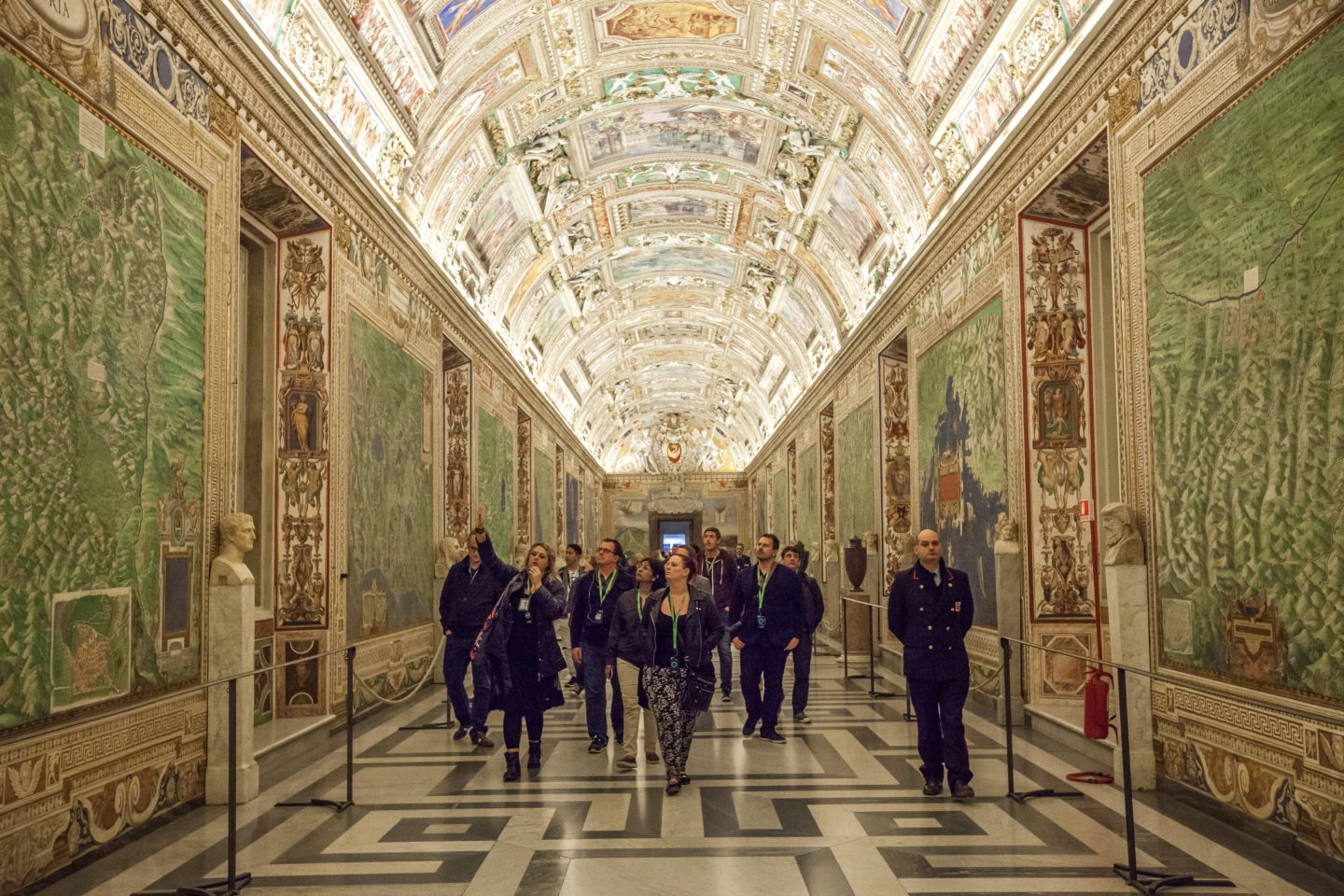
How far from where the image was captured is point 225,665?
7.71 meters

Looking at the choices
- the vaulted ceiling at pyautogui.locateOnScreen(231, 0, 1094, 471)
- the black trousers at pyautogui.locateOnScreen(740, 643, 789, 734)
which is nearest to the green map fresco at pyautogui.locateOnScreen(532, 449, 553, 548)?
the vaulted ceiling at pyautogui.locateOnScreen(231, 0, 1094, 471)

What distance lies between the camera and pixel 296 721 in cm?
1022

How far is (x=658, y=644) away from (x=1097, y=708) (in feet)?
12.0

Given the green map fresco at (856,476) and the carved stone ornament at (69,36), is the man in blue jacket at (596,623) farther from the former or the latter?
the green map fresco at (856,476)

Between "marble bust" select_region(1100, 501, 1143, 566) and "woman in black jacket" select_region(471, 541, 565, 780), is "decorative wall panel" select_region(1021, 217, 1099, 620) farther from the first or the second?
"woman in black jacket" select_region(471, 541, 565, 780)

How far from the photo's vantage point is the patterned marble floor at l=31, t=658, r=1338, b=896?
18.3 feet

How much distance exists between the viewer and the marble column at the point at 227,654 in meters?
7.59

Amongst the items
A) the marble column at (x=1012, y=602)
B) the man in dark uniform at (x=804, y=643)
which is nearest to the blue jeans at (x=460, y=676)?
the man in dark uniform at (x=804, y=643)

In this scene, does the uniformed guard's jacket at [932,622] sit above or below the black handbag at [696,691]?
above

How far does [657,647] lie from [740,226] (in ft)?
53.7

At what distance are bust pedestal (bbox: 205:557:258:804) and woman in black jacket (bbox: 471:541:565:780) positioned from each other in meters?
1.94

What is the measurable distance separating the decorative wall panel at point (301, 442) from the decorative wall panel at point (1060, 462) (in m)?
7.69

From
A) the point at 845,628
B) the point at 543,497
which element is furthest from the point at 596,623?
the point at 543,497

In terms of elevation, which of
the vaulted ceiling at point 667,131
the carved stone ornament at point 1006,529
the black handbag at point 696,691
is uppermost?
the vaulted ceiling at point 667,131
